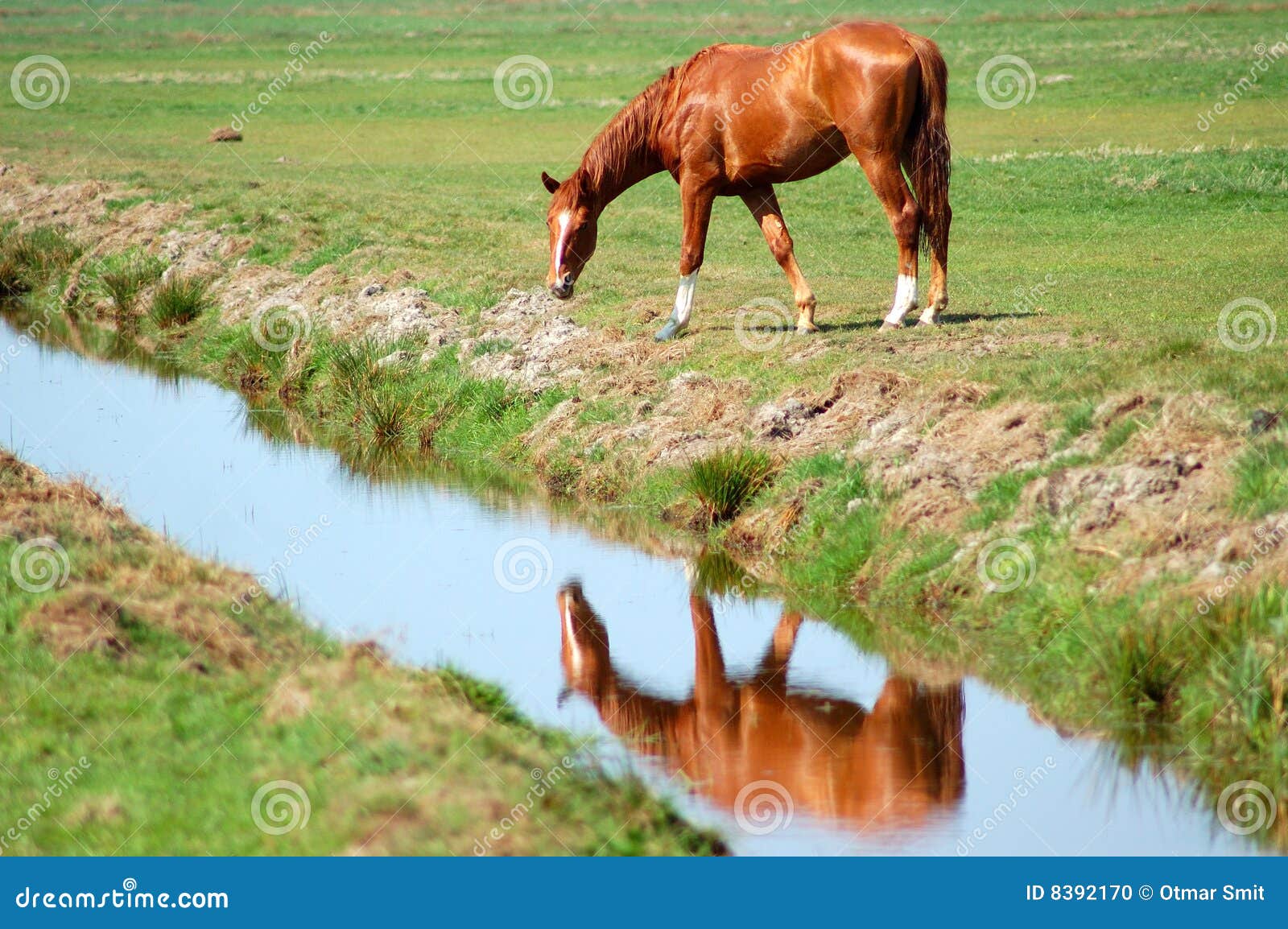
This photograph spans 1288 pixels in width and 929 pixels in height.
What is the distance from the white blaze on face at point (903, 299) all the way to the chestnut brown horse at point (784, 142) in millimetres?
11

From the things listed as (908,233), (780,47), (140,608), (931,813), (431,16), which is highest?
(431,16)

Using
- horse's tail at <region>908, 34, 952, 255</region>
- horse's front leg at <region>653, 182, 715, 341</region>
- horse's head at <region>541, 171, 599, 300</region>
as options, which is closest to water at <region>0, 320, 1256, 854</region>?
horse's head at <region>541, 171, 599, 300</region>

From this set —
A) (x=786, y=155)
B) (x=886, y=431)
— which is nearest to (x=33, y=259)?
(x=786, y=155)

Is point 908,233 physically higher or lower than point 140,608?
higher

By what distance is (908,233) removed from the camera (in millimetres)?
13047

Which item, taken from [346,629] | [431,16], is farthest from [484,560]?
[431,16]

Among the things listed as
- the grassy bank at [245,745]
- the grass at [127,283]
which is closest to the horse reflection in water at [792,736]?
the grassy bank at [245,745]

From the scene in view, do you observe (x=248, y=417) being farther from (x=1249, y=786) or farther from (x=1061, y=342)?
(x=1249, y=786)

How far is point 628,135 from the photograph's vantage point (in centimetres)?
1417

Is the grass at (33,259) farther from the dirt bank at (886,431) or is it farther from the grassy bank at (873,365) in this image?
the dirt bank at (886,431)

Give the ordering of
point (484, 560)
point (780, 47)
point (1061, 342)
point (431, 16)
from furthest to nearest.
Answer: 1. point (431, 16)
2. point (780, 47)
3. point (1061, 342)
4. point (484, 560)

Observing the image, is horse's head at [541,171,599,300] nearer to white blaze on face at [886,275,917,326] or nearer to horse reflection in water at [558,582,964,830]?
white blaze on face at [886,275,917,326]

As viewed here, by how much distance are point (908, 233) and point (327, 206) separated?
13.2 metres

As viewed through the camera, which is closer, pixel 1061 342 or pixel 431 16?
pixel 1061 342
